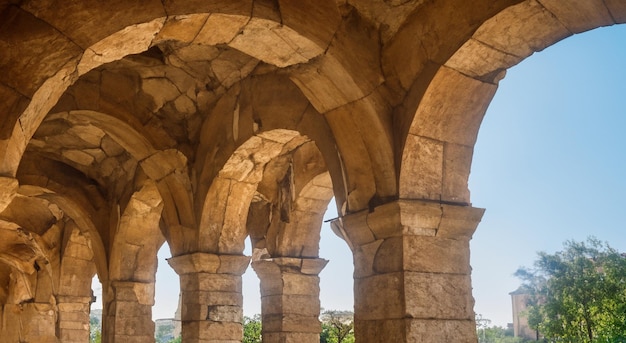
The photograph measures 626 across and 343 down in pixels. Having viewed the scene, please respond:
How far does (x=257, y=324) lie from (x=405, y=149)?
34.5 ft

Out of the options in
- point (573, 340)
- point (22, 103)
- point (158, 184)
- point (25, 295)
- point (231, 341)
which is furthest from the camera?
point (573, 340)

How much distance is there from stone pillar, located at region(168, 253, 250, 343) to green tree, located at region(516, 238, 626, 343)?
38.0ft

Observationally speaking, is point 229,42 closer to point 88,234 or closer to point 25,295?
point 88,234

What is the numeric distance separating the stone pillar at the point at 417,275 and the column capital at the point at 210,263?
2.55 m

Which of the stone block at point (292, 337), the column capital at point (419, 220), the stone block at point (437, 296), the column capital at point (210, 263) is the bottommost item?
the stone block at point (292, 337)

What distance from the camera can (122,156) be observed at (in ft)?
30.6

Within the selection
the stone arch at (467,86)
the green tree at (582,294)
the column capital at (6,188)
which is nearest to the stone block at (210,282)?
the stone arch at (467,86)

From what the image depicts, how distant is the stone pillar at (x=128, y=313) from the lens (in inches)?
363

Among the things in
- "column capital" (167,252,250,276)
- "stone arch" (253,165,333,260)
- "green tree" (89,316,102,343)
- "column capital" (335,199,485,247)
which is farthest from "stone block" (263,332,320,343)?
"green tree" (89,316,102,343)

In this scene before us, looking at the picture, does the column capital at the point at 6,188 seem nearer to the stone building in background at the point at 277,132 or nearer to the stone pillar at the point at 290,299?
the stone building in background at the point at 277,132

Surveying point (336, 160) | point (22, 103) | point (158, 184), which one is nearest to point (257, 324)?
point (158, 184)

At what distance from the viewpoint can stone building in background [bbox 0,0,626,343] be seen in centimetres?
420

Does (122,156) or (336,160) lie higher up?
(122,156)

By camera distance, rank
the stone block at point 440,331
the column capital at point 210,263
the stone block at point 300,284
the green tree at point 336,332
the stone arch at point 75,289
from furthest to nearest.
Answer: the green tree at point 336,332 → the stone arch at point 75,289 → the stone block at point 300,284 → the column capital at point 210,263 → the stone block at point 440,331
